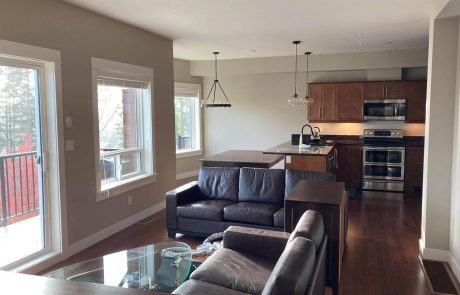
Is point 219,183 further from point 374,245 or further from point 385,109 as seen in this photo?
point 385,109

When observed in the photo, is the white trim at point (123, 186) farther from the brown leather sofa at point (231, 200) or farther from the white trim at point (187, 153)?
the white trim at point (187, 153)

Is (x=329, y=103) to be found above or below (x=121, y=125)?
above

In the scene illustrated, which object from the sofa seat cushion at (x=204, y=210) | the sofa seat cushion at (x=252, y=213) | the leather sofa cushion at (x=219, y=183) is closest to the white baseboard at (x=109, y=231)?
the sofa seat cushion at (x=204, y=210)

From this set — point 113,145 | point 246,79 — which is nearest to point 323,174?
point 113,145

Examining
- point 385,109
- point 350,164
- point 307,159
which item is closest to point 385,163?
point 350,164

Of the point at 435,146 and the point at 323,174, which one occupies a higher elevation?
the point at 435,146

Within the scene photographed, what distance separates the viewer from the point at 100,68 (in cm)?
457

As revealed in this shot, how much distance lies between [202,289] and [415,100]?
21.4 feet

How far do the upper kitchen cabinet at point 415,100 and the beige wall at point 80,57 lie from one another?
4875 millimetres

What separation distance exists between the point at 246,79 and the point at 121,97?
423 centimetres

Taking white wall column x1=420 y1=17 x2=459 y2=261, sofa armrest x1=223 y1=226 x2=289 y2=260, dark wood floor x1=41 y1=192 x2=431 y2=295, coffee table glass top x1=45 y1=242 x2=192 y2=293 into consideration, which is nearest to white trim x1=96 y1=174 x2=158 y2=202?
dark wood floor x1=41 y1=192 x2=431 y2=295

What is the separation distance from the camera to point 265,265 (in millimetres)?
2711

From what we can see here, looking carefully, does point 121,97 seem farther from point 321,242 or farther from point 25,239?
point 321,242

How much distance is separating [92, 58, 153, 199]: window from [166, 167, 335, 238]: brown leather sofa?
925 mm
